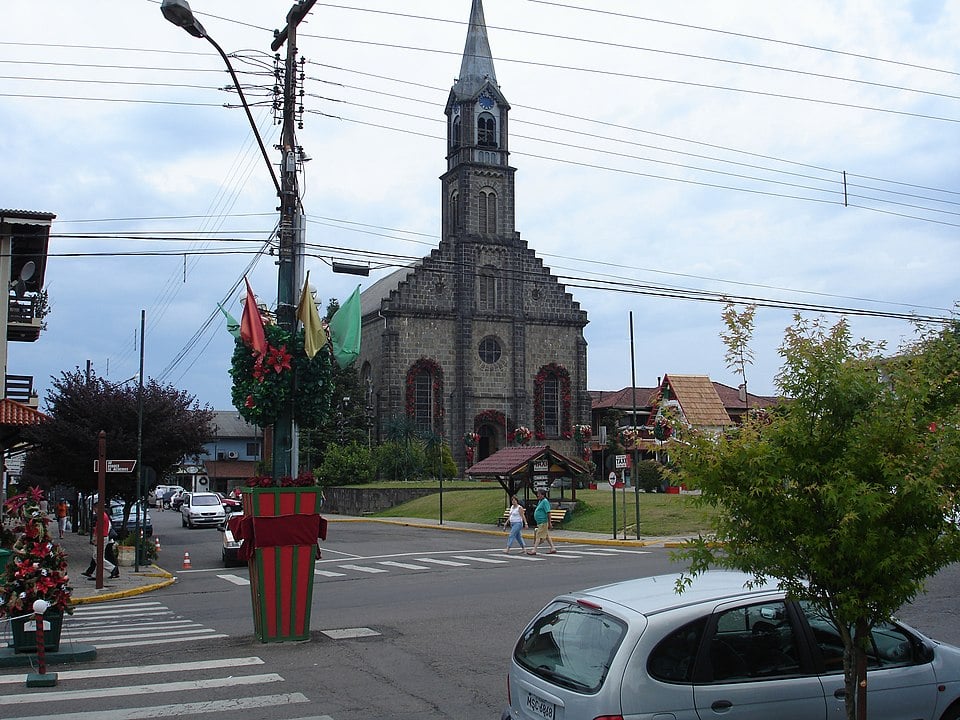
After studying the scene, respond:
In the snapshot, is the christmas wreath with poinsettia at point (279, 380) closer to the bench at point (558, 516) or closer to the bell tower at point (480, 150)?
the bench at point (558, 516)

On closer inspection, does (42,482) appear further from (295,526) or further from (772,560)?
(772,560)

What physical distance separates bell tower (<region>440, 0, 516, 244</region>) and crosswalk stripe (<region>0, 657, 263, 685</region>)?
54.0 metres

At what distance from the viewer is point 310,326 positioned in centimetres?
1316

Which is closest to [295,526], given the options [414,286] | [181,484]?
[414,286]

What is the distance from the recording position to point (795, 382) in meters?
5.89

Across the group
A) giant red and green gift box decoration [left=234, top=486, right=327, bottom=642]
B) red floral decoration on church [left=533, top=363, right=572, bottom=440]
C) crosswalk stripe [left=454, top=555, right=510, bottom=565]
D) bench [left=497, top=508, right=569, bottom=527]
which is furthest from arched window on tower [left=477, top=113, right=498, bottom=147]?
giant red and green gift box decoration [left=234, top=486, right=327, bottom=642]

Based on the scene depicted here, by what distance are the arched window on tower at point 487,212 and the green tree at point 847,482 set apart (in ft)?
196

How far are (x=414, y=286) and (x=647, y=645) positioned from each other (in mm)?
58339

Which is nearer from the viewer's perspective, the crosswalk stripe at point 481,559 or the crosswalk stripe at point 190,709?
the crosswalk stripe at point 190,709

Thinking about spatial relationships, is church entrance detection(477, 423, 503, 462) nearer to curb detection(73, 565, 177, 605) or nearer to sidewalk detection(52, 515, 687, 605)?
sidewalk detection(52, 515, 687, 605)

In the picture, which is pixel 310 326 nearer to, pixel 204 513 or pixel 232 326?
pixel 232 326

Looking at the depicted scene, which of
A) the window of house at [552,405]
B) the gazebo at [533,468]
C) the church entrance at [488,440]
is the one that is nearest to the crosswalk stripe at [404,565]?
the gazebo at [533,468]

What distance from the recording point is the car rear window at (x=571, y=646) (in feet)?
19.4

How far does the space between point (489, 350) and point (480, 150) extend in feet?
43.7
